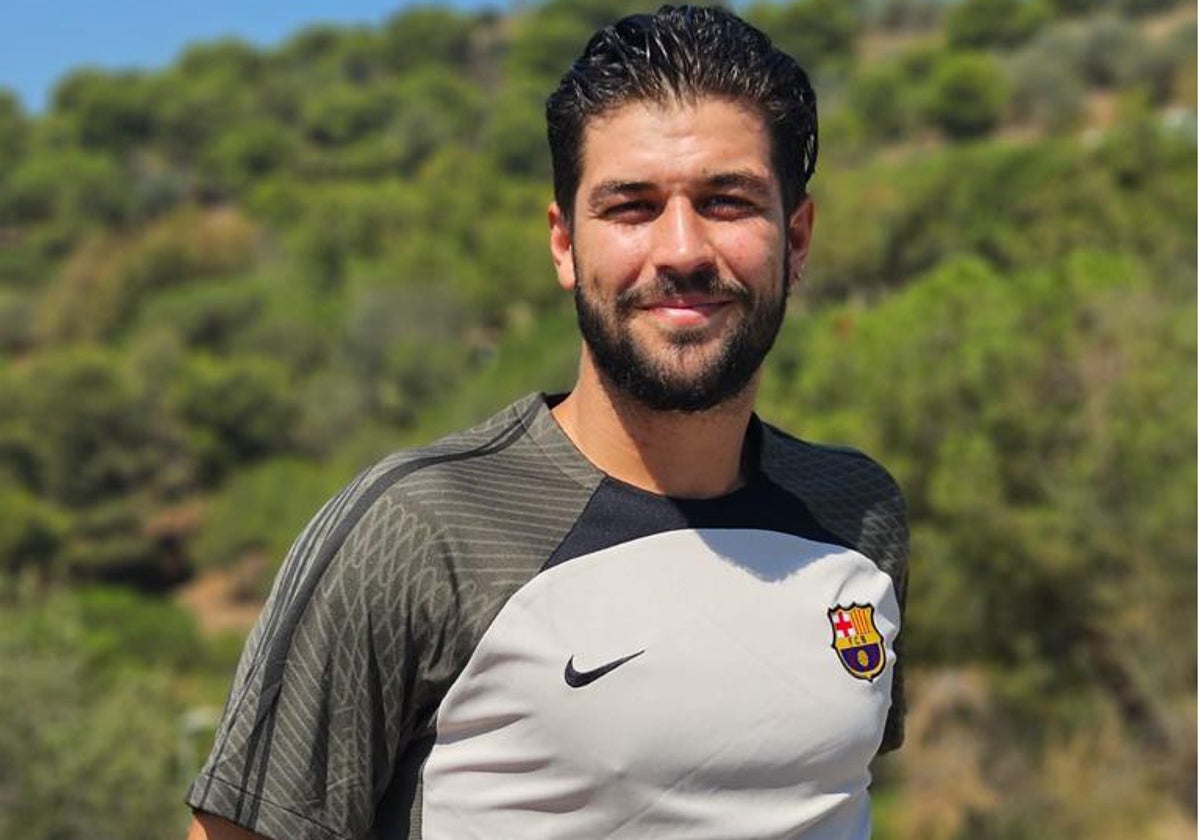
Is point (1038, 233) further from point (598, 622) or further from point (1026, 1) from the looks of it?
point (1026, 1)

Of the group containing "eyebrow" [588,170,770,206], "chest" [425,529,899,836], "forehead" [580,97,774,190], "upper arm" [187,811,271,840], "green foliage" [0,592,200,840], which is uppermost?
"green foliage" [0,592,200,840]

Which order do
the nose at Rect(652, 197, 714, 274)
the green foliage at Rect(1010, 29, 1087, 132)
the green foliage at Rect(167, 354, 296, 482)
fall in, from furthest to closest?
the green foliage at Rect(1010, 29, 1087, 132)
the green foliage at Rect(167, 354, 296, 482)
the nose at Rect(652, 197, 714, 274)

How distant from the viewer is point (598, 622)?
5.15 feet

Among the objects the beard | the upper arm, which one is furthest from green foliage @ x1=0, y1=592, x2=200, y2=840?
the beard

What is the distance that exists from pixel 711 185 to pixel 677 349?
176 mm

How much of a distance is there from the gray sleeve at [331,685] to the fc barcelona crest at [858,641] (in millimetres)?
461

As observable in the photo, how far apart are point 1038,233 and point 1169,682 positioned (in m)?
12.8

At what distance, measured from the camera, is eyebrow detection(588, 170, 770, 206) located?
162cm

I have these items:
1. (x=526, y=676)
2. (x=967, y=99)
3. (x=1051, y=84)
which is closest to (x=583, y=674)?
(x=526, y=676)

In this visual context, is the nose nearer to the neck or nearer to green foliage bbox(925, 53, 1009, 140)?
the neck

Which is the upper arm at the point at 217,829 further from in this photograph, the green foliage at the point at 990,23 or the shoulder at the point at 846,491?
the green foliage at the point at 990,23

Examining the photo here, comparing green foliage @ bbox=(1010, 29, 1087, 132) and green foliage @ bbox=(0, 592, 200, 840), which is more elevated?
green foliage @ bbox=(1010, 29, 1087, 132)

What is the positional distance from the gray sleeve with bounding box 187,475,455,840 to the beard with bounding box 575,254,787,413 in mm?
301

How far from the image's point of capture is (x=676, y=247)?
1601 millimetres
